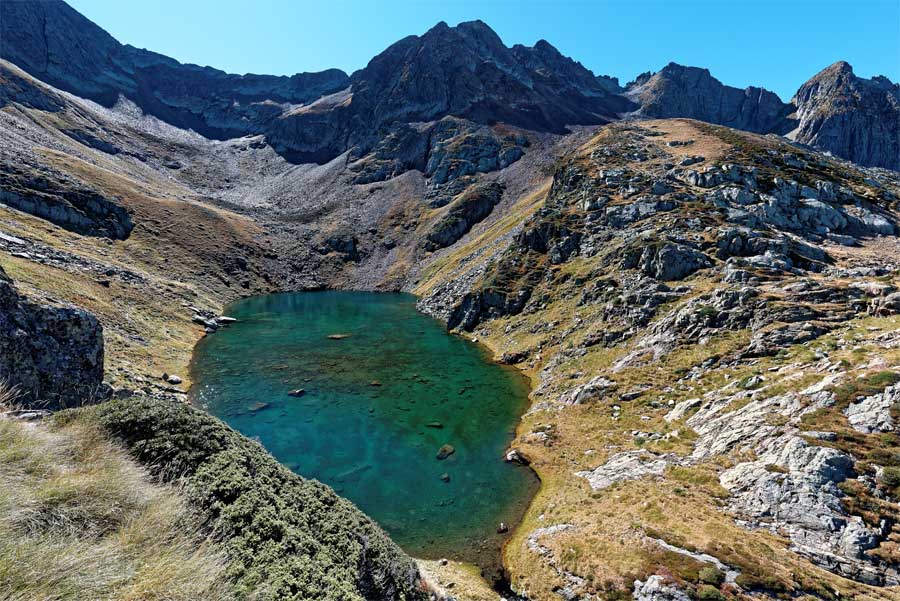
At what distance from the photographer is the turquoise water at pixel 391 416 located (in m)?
30.4

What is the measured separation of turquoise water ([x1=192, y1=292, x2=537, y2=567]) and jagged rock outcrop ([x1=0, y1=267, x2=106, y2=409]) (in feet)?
49.5

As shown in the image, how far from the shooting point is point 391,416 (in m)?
46.6

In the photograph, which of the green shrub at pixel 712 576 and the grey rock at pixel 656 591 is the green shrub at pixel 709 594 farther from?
the grey rock at pixel 656 591

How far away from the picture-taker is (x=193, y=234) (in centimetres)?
12962

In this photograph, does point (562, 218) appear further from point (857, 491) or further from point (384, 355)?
point (857, 491)

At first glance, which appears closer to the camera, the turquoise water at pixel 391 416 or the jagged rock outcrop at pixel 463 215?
the turquoise water at pixel 391 416

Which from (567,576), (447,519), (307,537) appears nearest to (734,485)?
(567,576)

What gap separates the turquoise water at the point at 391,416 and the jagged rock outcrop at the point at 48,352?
49.5 feet

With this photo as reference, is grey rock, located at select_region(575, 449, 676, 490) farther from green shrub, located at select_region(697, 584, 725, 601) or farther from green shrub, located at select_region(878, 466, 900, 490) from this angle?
green shrub, located at select_region(878, 466, 900, 490)

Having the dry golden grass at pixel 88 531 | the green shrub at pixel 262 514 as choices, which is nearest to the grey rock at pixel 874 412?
the green shrub at pixel 262 514

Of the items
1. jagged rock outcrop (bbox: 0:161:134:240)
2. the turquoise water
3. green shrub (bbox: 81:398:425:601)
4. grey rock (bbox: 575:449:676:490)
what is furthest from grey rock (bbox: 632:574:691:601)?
jagged rock outcrop (bbox: 0:161:134:240)

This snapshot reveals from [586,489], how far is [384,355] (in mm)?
44269

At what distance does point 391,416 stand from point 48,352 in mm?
29654

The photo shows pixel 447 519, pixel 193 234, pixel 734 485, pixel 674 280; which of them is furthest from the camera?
pixel 193 234
